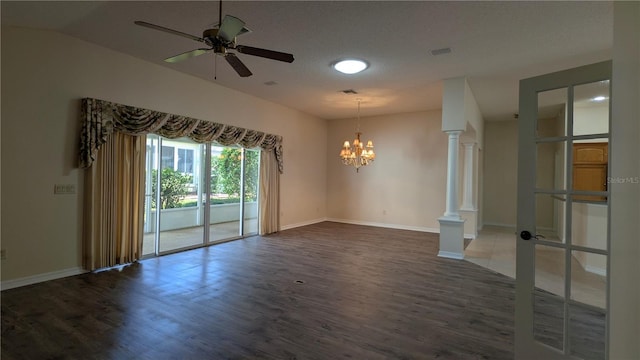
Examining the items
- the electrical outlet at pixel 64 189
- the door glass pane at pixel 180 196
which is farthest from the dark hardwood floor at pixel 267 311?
the electrical outlet at pixel 64 189

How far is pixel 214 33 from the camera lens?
2459 mm

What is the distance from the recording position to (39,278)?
3.82 m

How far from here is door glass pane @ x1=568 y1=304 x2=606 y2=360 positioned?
1.91m

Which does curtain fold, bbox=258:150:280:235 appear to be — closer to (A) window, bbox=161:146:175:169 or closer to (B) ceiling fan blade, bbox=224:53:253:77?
(A) window, bbox=161:146:175:169

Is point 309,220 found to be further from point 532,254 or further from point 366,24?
point 532,254

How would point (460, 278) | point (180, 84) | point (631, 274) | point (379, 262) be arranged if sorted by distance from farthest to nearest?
point (180, 84) < point (379, 262) < point (460, 278) < point (631, 274)

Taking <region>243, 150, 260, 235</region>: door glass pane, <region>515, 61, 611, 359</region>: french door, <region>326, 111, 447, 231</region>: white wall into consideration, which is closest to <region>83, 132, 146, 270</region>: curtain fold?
<region>243, 150, 260, 235</region>: door glass pane

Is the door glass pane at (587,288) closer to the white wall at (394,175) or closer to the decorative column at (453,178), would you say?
the decorative column at (453,178)

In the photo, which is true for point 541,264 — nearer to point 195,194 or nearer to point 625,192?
point 625,192

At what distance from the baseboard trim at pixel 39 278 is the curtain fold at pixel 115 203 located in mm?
140

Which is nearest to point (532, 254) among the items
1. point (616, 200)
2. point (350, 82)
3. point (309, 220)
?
point (616, 200)

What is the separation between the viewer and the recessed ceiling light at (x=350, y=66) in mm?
4520

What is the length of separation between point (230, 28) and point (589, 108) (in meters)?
3.41

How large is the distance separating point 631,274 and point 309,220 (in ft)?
25.6
